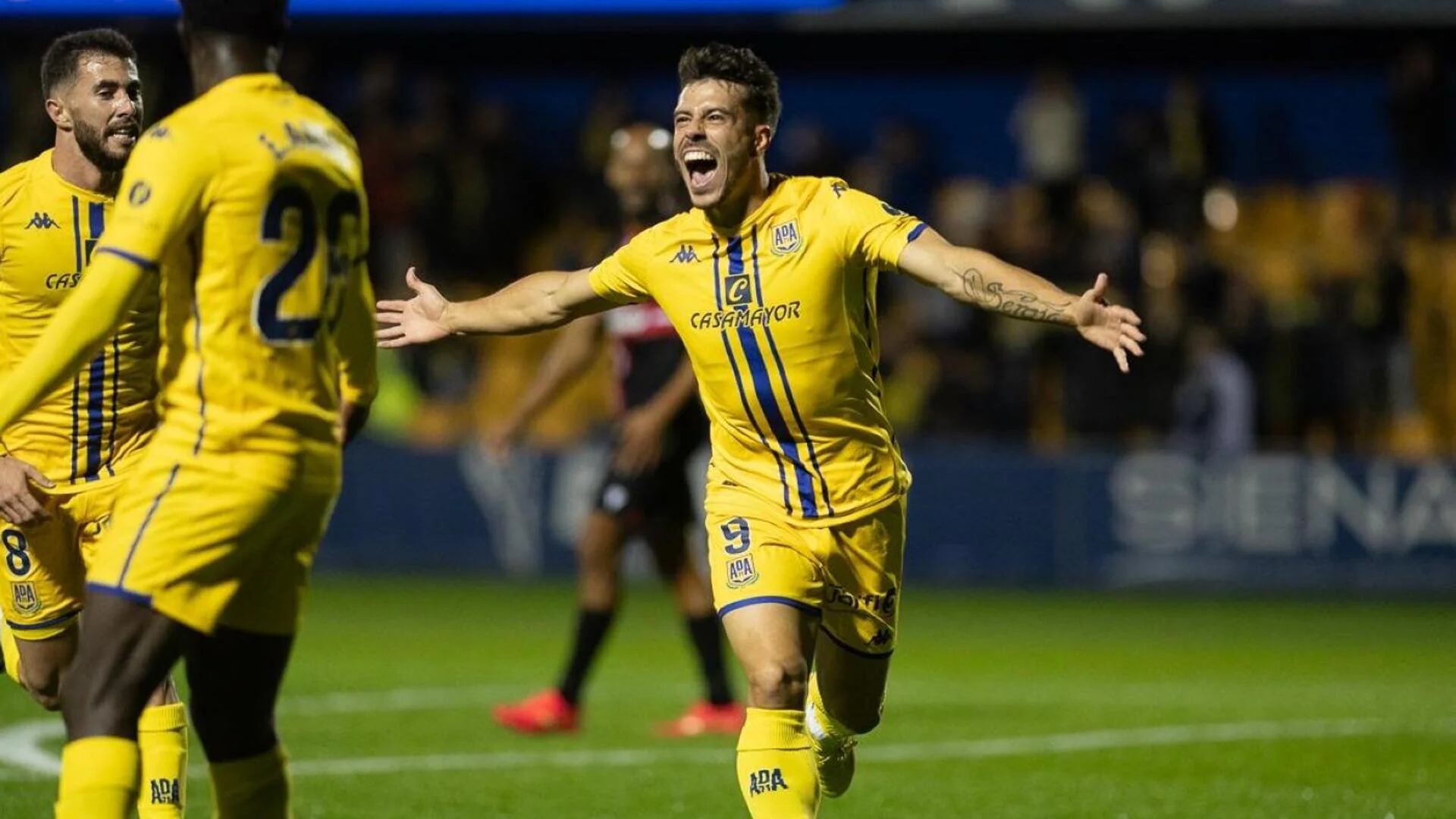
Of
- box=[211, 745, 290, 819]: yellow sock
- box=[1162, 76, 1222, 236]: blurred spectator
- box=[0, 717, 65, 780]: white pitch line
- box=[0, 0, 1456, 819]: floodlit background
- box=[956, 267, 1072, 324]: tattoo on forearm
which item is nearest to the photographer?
box=[211, 745, 290, 819]: yellow sock

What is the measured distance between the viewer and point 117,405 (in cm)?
682

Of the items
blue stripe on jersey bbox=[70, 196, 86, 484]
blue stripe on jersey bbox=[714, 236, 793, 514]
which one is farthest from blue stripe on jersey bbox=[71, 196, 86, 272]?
blue stripe on jersey bbox=[714, 236, 793, 514]

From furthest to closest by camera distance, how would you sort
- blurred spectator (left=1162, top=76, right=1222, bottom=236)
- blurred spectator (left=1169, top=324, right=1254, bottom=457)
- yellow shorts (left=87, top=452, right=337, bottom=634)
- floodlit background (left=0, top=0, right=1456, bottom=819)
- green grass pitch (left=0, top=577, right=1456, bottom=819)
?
blurred spectator (left=1162, top=76, right=1222, bottom=236), blurred spectator (left=1169, top=324, right=1254, bottom=457), floodlit background (left=0, top=0, right=1456, bottom=819), green grass pitch (left=0, top=577, right=1456, bottom=819), yellow shorts (left=87, top=452, right=337, bottom=634)

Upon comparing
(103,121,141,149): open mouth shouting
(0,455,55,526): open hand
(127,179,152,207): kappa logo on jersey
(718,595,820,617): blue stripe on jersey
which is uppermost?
(103,121,141,149): open mouth shouting

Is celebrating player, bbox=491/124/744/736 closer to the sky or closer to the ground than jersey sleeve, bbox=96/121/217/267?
closer to the ground

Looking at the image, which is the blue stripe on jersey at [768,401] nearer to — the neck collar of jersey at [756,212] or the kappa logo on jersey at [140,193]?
the neck collar of jersey at [756,212]

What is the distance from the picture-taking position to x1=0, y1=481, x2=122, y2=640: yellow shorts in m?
6.79

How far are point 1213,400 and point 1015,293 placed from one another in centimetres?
1326

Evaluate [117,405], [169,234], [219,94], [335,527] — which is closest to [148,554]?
[169,234]

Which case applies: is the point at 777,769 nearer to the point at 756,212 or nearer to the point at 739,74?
the point at 756,212

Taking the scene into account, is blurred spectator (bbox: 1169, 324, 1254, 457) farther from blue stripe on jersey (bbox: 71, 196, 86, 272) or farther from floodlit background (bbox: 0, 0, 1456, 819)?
blue stripe on jersey (bbox: 71, 196, 86, 272)

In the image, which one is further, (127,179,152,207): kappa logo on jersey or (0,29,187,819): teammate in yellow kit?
(0,29,187,819): teammate in yellow kit

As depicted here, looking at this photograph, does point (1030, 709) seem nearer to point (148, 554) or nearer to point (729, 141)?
point (729, 141)

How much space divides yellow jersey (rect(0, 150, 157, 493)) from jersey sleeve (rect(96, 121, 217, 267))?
5.72 feet
